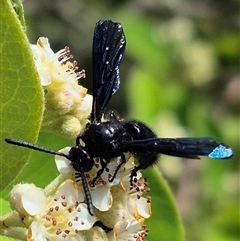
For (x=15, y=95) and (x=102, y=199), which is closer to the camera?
(x=15, y=95)

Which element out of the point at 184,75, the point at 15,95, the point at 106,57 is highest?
the point at 184,75

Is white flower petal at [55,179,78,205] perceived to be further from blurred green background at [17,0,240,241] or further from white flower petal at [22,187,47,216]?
blurred green background at [17,0,240,241]

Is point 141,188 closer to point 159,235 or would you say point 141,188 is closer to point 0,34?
point 159,235

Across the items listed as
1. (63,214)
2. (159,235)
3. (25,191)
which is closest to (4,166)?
(25,191)

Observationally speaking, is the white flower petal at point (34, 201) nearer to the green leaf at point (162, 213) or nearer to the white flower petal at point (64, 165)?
the white flower petal at point (64, 165)

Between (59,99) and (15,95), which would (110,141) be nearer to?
(59,99)

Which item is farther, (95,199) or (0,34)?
(95,199)

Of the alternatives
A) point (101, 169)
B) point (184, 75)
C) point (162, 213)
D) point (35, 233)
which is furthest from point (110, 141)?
point (184, 75)

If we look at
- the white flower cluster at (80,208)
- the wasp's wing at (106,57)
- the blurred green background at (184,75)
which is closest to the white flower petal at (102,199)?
the white flower cluster at (80,208)
